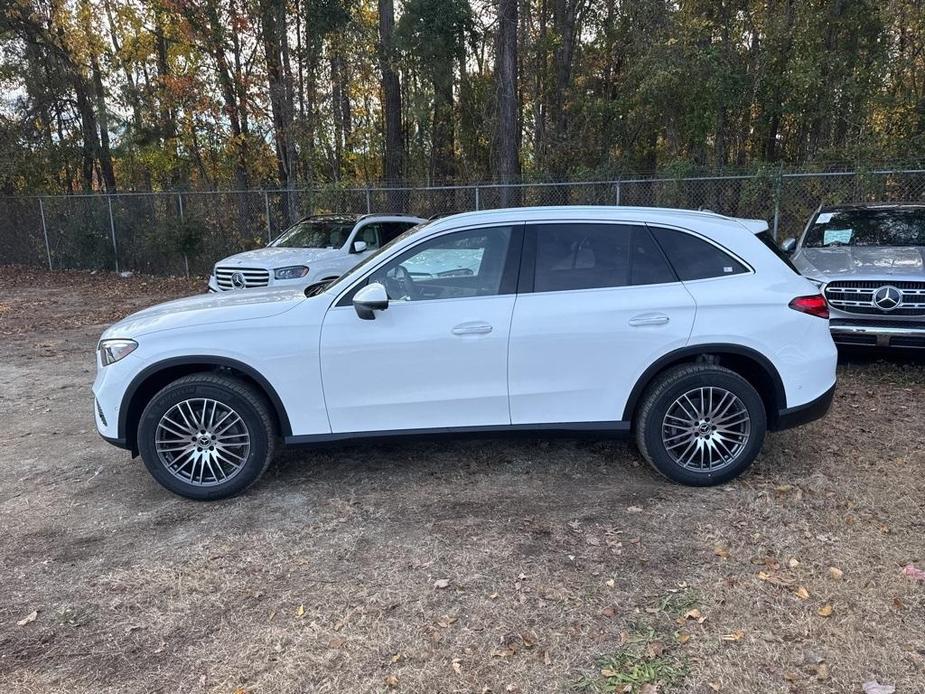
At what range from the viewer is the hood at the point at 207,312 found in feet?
13.3

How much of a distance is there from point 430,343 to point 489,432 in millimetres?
698

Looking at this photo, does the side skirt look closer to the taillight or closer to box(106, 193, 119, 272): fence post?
the taillight

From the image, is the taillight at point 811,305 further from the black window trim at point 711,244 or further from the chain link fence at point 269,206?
the chain link fence at point 269,206

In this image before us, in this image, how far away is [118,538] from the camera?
12.3 feet

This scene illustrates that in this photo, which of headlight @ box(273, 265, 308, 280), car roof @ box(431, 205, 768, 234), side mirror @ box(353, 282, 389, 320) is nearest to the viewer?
side mirror @ box(353, 282, 389, 320)

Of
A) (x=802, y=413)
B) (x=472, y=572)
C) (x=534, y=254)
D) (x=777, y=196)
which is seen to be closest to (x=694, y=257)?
(x=534, y=254)

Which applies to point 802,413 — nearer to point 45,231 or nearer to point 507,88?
point 507,88

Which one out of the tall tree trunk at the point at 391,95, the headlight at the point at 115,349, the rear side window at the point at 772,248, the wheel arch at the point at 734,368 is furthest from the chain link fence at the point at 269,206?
the headlight at the point at 115,349

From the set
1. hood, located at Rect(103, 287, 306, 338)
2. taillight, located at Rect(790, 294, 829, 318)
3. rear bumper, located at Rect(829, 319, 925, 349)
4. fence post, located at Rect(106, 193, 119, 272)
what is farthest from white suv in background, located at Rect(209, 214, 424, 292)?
fence post, located at Rect(106, 193, 119, 272)

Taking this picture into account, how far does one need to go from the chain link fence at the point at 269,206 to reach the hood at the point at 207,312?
9.07 metres

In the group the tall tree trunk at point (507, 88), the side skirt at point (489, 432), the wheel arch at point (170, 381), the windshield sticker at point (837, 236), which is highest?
the tall tree trunk at point (507, 88)

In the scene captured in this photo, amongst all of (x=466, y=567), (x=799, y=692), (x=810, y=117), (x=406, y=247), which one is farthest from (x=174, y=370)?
(x=810, y=117)

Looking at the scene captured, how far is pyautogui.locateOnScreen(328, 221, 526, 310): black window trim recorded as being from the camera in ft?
13.2

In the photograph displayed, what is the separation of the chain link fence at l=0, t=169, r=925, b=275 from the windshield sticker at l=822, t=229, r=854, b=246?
3.36 meters
